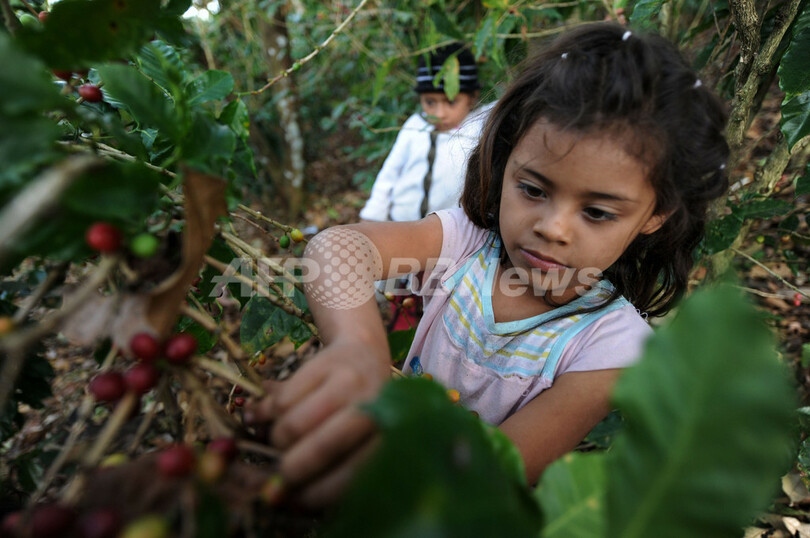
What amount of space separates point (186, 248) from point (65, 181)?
0.12 meters

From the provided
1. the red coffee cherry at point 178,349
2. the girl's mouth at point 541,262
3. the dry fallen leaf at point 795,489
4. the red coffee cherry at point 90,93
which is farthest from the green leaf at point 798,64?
the red coffee cherry at point 90,93

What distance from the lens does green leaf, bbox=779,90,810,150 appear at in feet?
4.10

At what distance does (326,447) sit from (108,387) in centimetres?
26

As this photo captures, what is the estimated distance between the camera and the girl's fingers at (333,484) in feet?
1.37

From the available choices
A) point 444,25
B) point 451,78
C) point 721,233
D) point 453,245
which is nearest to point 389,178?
point 451,78

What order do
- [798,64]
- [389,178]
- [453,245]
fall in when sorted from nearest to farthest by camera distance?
1. [798,64]
2. [453,245]
3. [389,178]

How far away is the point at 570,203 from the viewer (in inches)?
38.7

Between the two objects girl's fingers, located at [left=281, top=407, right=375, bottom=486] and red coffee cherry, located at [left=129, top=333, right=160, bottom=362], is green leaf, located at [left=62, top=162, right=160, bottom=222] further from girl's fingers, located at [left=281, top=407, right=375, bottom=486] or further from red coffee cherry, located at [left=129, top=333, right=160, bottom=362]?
girl's fingers, located at [left=281, top=407, right=375, bottom=486]

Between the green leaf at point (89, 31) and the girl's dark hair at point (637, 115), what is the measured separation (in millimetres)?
793

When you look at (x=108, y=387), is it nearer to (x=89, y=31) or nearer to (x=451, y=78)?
(x=89, y=31)

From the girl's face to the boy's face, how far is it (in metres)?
1.96

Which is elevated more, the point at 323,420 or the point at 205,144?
the point at 205,144

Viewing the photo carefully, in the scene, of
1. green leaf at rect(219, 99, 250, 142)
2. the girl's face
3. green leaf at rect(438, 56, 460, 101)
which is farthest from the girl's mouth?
green leaf at rect(438, 56, 460, 101)

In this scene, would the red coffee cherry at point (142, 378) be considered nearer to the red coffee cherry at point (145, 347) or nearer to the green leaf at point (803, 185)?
the red coffee cherry at point (145, 347)
